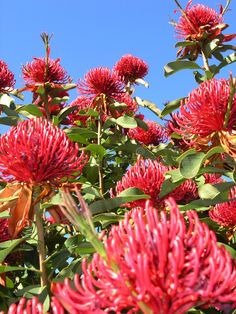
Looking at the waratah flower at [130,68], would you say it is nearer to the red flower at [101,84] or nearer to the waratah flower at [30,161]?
the red flower at [101,84]

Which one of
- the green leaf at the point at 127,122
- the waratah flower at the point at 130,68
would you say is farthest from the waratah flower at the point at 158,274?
the waratah flower at the point at 130,68

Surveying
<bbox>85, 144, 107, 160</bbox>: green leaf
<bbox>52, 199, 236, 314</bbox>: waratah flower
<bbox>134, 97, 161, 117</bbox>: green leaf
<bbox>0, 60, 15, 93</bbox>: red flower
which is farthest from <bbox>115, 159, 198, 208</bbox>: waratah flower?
<bbox>0, 60, 15, 93</bbox>: red flower

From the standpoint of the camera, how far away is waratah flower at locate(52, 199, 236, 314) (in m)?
1.40

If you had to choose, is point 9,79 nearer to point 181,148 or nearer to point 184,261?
point 181,148

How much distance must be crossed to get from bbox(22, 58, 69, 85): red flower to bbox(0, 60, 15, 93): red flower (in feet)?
0.91

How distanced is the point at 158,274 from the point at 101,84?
3699 mm

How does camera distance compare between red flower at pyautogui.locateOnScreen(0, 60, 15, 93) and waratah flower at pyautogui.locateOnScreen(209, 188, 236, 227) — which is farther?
red flower at pyautogui.locateOnScreen(0, 60, 15, 93)

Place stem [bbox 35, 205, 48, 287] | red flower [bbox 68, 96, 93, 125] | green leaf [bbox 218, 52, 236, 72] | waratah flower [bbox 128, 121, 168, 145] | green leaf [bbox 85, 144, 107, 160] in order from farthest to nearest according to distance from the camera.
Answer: waratah flower [bbox 128, 121, 168, 145]
red flower [bbox 68, 96, 93, 125]
green leaf [bbox 218, 52, 236, 72]
green leaf [bbox 85, 144, 107, 160]
stem [bbox 35, 205, 48, 287]

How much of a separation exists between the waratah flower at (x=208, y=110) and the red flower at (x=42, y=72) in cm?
179

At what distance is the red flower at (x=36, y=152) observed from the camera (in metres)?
2.91

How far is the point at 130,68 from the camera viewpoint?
21.2ft

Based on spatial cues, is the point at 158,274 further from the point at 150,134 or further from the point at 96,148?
the point at 150,134

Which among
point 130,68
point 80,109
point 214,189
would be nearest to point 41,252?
point 214,189

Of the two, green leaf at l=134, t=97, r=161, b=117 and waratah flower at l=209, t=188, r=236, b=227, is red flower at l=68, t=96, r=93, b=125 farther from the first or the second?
waratah flower at l=209, t=188, r=236, b=227
